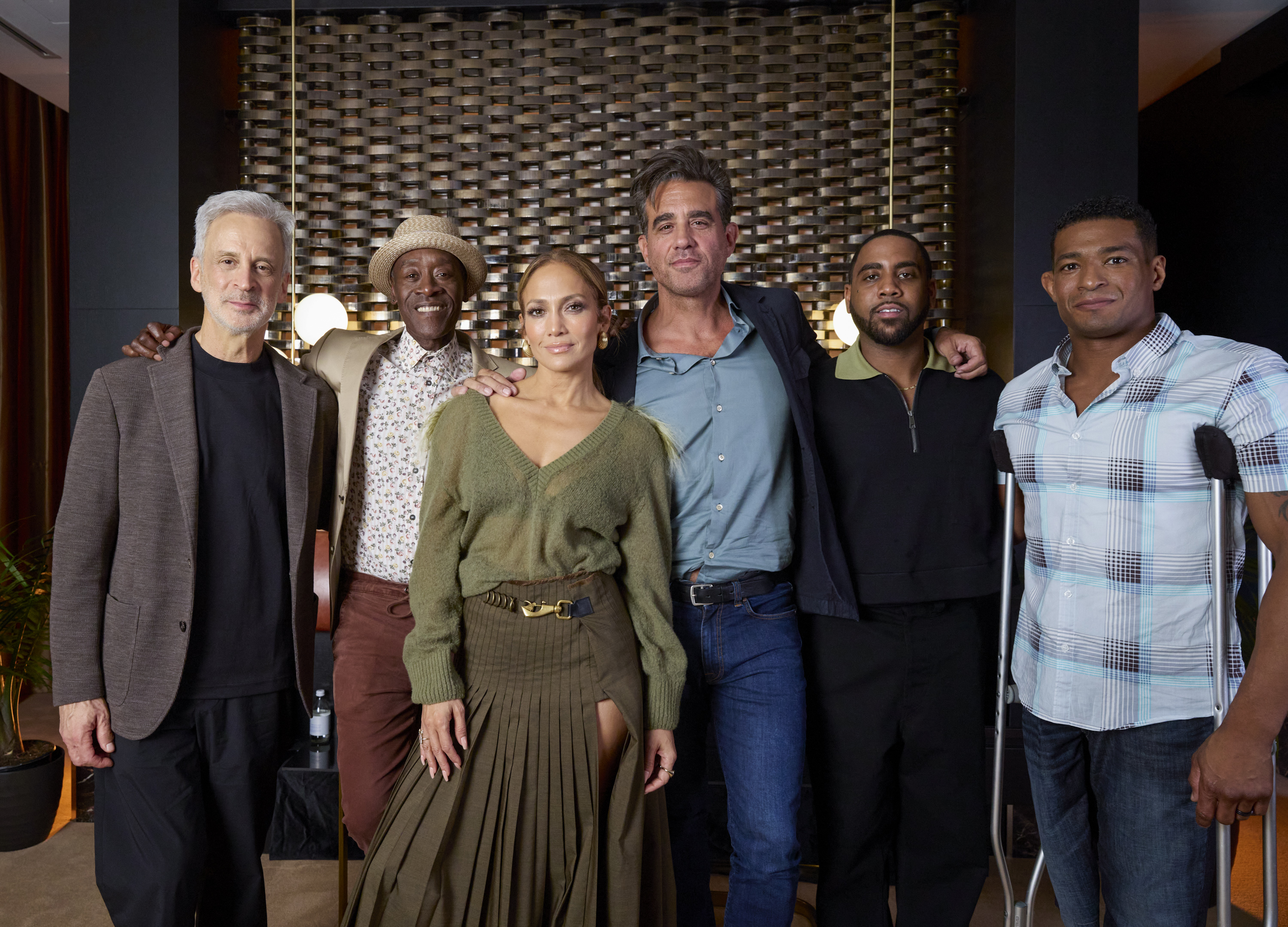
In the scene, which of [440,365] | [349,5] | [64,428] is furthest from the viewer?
[64,428]

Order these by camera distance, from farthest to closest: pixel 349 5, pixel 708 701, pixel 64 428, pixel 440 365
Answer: pixel 64 428 < pixel 349 5 < pixel 440 365 < pixel 708 701

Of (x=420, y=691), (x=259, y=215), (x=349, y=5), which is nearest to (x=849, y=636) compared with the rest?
(x=420, y=691)

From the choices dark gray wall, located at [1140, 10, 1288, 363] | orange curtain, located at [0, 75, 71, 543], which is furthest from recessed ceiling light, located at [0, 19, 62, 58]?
dark gray wall, located at [1140, 10, 1288, 363]

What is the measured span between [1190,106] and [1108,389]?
497 cm

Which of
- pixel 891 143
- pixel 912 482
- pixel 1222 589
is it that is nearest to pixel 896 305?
pixel 912 482

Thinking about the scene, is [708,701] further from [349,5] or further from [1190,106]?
[1190,106]

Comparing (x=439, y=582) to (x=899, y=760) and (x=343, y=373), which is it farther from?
(x=899, y=760)

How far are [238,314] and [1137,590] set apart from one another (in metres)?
2.10

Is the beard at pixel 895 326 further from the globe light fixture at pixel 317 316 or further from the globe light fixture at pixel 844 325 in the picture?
the globe light fixture at pixel 317 316

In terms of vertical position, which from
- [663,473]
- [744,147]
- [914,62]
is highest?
[914,62]

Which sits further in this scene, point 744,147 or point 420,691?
point 744,147

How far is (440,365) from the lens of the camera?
241 centimetres

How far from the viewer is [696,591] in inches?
82.5

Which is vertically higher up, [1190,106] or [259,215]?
[1190,106]
